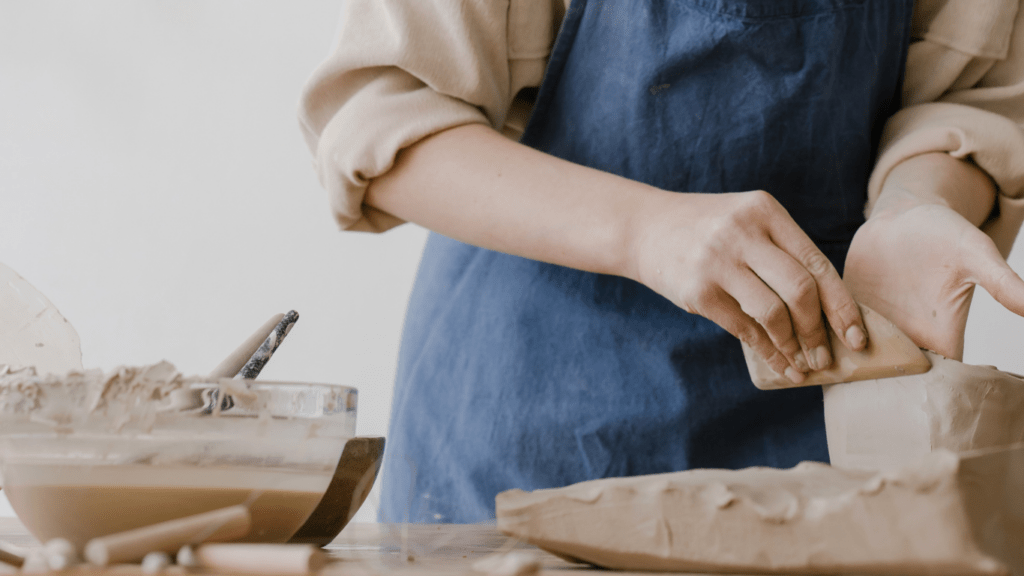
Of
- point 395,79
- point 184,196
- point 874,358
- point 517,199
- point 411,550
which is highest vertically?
point 184,196

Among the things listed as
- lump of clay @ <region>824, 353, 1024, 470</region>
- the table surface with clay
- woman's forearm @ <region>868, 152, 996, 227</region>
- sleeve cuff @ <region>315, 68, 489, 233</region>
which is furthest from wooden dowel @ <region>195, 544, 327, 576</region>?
woman's forearm @ <region>868, 152, 996, 227</region>

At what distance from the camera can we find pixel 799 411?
0.75 metres

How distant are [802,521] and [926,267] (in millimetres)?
378

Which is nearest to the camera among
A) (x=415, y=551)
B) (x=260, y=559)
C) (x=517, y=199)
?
(x=260, y=559)

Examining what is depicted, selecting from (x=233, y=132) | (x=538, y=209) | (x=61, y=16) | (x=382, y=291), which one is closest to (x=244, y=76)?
(x=233, y=132)

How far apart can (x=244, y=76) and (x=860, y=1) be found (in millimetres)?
1494

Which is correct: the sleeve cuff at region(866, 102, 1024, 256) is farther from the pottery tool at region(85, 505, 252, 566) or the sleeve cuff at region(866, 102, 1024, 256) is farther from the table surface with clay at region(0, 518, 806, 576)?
the pottery tool at region(85, 505, 252, 566)

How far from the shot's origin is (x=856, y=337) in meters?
0.50

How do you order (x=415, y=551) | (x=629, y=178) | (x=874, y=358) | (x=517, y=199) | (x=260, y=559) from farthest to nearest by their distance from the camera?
(x=629, y=178), (x=517, y=199), (x=874, y=358), (x=415, y=551), (x=260, y=559)

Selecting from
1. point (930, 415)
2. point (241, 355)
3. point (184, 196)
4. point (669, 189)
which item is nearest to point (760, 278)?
point (930, 415)

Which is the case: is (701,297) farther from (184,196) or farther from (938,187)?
(184,196)

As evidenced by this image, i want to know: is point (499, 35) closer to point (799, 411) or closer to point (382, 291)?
point (799, 411)

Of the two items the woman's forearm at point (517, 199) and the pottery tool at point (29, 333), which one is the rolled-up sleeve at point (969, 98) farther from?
the pottery tool at point (29, 333)

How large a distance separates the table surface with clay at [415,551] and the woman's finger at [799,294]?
9.4 inches
